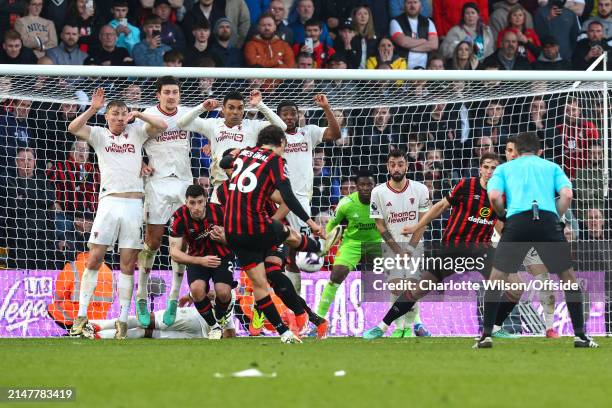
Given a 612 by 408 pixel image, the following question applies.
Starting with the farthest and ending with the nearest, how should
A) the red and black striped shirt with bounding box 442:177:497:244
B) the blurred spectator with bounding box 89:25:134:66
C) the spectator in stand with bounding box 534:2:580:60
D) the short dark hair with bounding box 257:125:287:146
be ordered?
Answer: the spectator in stand with bounding box 534:2:580:60 → the blurred spectator with bounding box 89:25:134:66 → the red and black striped shirt with bounding box 442:177:497:244 → the short dark hair with bounding box 257:125:287:146

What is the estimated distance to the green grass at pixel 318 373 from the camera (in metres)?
6.48

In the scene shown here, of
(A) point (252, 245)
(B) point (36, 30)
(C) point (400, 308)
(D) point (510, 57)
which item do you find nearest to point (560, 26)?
(D) point (510, 57)

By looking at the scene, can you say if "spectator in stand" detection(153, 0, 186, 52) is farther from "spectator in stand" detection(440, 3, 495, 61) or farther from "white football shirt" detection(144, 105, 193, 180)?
"spectator in stand" detection(440, 3, 495, 61)

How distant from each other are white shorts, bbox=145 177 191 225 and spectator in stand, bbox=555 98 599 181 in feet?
16.5

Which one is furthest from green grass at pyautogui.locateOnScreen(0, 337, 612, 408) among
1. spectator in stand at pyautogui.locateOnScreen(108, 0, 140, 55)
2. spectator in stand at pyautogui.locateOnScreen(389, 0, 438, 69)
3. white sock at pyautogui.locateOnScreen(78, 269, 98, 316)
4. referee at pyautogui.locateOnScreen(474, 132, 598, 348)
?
spectator in stand at pyautogui.locateOnScreen(389, 0, 438, 69)

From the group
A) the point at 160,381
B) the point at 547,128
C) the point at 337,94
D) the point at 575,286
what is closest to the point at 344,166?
the point at 337,94

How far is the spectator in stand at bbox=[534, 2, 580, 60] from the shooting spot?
1902 centimetres

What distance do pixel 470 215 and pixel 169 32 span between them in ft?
19.6

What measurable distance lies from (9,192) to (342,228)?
4.21m

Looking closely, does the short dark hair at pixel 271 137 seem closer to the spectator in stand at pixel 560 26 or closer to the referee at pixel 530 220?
the referee at pixel 530 220

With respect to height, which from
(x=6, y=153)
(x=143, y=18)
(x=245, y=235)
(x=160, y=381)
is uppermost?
(x=143, y=18)

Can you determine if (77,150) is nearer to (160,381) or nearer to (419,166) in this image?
(419,166)

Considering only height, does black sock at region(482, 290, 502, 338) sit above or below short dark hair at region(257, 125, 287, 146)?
below

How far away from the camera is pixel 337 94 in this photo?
15.2 metres
